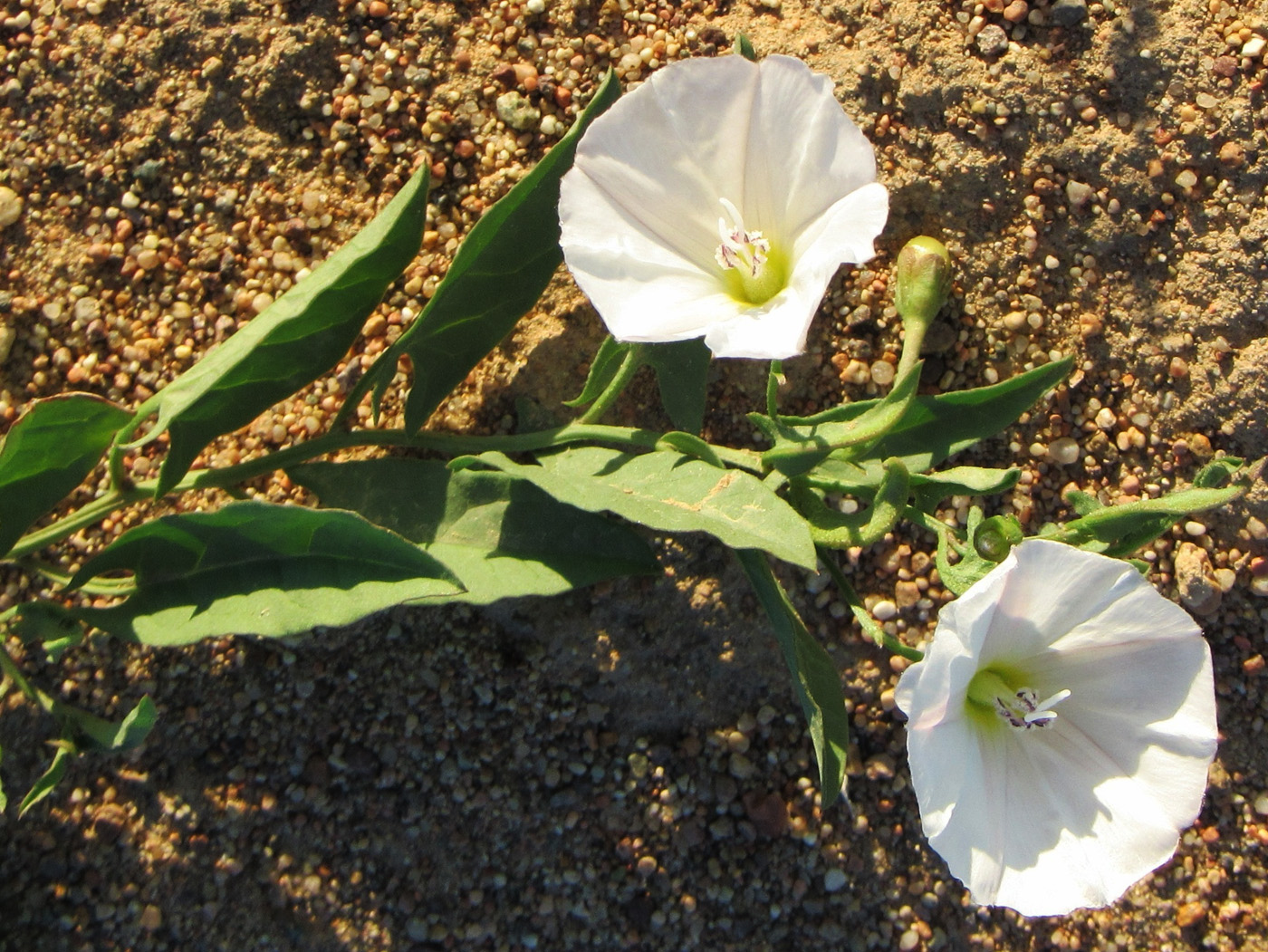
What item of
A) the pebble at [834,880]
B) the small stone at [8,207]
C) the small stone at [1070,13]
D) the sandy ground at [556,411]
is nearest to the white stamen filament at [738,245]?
the sandy ground at [556,411]

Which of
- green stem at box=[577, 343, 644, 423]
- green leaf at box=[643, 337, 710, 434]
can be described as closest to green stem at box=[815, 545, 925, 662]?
green leaf at box=[643, 337, 710, 434]

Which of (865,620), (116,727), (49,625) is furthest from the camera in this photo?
(116,727)

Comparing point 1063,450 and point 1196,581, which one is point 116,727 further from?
point 1196,581

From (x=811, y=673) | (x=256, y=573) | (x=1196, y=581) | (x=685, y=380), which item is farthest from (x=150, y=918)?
(x=1196, y=581)

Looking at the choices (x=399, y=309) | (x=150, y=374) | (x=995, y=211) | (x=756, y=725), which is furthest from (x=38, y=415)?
(x=995, y=211)

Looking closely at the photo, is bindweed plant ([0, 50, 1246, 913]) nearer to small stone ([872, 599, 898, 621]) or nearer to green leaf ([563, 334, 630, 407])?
green leaf ([563, 334, 630, 407])

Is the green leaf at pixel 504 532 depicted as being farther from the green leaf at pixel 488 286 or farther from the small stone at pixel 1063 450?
the small stone at pixel 1063 450
